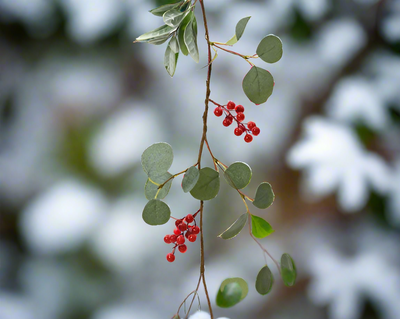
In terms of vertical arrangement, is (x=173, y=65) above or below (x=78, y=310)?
above

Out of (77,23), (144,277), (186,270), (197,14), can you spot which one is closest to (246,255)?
(186,270)

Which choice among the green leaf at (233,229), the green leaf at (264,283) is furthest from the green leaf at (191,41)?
the green leaf at (264,283)

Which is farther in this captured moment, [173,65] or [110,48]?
[110,48]

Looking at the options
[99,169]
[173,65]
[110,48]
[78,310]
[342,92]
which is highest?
[173,65]

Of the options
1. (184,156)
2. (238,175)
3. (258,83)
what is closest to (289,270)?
(238,175)

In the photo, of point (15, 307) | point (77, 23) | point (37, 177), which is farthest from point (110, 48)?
point (15, 307)

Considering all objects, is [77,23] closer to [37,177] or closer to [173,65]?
[37,177]

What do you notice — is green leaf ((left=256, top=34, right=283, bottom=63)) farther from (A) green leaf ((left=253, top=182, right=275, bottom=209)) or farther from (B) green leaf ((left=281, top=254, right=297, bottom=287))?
(B) green leaf ((left=281, top=254, right=297, bottom=287))

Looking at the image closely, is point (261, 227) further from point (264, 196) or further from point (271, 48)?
point (271, 48)
